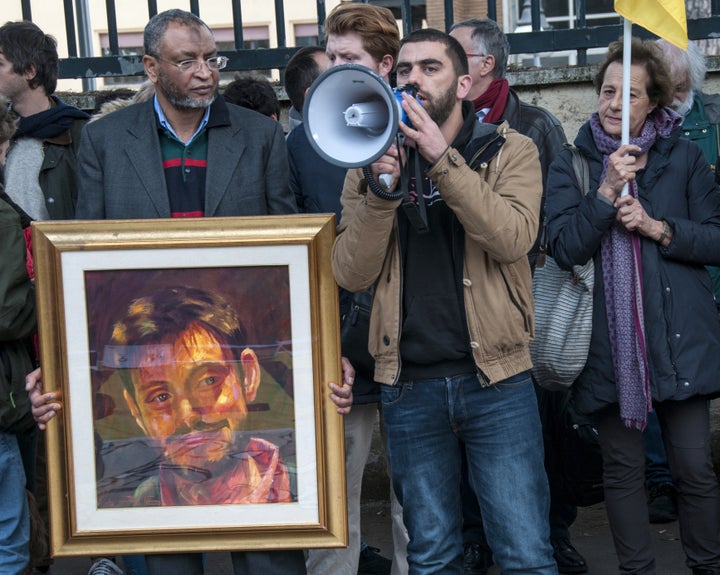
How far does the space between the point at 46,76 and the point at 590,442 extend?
2808 mm

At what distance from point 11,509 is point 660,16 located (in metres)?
2.90

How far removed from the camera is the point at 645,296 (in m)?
4.33

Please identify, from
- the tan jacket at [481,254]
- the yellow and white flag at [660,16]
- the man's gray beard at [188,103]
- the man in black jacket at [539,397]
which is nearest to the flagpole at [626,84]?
the yellow and white flag at [660,16]

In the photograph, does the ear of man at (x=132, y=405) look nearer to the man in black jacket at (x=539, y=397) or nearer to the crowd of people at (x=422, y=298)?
the crowd of people at (x=422, y=298)

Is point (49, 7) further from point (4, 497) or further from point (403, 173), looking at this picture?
point (403, 173)

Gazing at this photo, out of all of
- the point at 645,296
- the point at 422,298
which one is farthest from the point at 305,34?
the point at 422,298

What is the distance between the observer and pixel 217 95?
408 cm

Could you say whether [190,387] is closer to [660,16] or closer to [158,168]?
[158,168]

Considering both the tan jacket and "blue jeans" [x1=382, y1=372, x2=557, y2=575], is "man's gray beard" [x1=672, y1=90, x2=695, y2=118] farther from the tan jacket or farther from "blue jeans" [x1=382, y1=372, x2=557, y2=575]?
"blue jeans" [x1=382, y1=372, x2=557, y2=575]

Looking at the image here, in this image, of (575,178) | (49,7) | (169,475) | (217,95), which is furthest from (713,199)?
(49,7)

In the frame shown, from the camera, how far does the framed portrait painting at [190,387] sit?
3631 mm

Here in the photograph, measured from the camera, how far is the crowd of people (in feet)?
11.8

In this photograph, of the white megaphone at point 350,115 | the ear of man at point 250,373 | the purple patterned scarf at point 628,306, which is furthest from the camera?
the purple patterned scarf at point 628,306

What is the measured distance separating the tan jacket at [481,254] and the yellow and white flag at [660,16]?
76 cm
